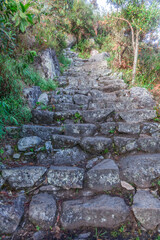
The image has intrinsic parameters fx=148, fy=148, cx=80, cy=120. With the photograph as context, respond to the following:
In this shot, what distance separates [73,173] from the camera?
1730 millimetres

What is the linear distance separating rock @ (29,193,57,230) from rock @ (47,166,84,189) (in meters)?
0.20

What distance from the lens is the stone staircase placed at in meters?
1.46

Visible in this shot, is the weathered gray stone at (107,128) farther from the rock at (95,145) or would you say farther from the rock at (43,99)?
the rock at (43,99)

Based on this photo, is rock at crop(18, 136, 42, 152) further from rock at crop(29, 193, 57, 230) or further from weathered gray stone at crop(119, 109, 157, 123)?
→ weathered gray stone at crop(119, 109, 157, 123)

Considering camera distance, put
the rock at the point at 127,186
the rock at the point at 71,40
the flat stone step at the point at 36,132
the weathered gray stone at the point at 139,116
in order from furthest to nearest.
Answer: the rock at the point at 71,40, the weathered gray stone at the point at 139,116, the flat stone step at the point at 36,132, the rock at the point at 127,186

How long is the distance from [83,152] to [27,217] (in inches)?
39.8

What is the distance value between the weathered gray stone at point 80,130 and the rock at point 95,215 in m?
1.10

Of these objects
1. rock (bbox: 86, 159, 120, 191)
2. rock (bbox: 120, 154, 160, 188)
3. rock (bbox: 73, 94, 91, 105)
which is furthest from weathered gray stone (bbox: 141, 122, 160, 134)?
rock (bbox: 73, 94, 91, 105)

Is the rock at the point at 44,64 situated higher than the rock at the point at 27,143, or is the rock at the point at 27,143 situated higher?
the rock at the point at 44,64

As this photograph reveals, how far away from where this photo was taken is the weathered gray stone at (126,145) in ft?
7.02

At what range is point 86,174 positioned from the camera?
5.92 feet

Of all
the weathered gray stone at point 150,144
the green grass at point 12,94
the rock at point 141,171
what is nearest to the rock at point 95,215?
the rock at point 141,171

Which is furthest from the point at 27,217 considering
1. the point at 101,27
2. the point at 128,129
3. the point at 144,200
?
the point at 101,27

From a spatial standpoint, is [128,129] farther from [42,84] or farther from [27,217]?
[42,84]
